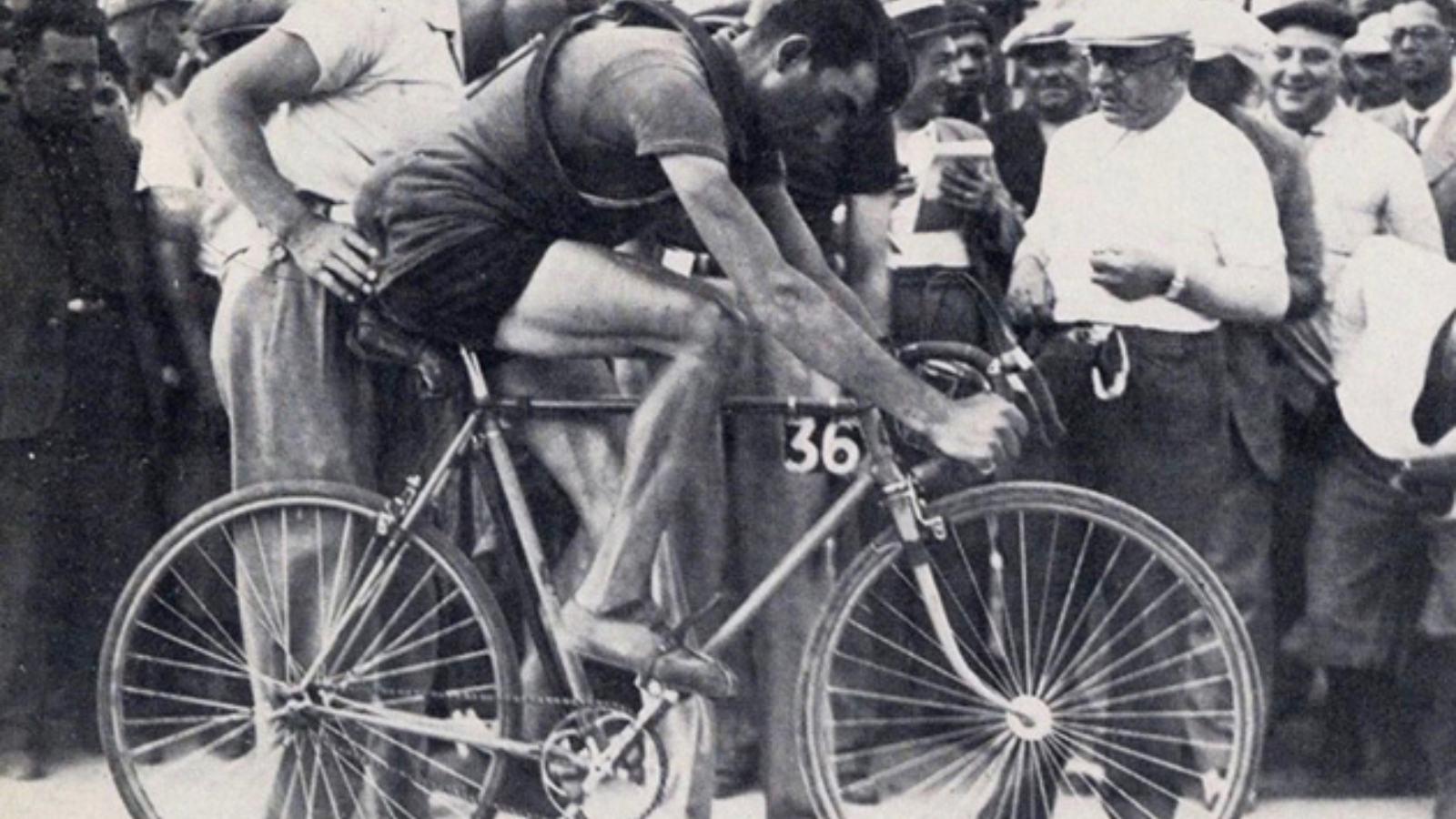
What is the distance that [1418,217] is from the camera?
594 cm

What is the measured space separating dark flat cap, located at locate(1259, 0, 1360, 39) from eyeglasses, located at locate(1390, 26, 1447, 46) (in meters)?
0.11

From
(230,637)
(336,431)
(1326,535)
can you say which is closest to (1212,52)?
(1326,535)

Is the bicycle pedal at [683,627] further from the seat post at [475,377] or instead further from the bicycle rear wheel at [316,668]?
the seat post at [475,377]

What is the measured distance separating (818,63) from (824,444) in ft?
2.74

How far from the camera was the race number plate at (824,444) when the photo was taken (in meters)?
5.18

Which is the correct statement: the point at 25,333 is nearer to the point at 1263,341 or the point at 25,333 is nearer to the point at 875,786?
the point at 875,786

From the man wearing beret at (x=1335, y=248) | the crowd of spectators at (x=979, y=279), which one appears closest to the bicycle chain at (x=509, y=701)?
the crowd of spectators at (x=979, y=279)

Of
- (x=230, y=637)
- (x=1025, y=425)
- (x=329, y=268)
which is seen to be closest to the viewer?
(x=1025, y=425)

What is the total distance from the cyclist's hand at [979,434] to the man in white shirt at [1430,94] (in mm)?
1624

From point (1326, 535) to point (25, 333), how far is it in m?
3.44

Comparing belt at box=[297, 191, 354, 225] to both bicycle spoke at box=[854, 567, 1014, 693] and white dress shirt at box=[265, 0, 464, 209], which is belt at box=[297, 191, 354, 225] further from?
bicycle spoke at box=[854, 567, 1014, 693]

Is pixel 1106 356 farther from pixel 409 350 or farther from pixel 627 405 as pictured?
pixel 409 350

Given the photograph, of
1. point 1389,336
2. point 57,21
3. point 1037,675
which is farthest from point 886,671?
point 57,21

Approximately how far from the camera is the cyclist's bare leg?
16.6 ft
